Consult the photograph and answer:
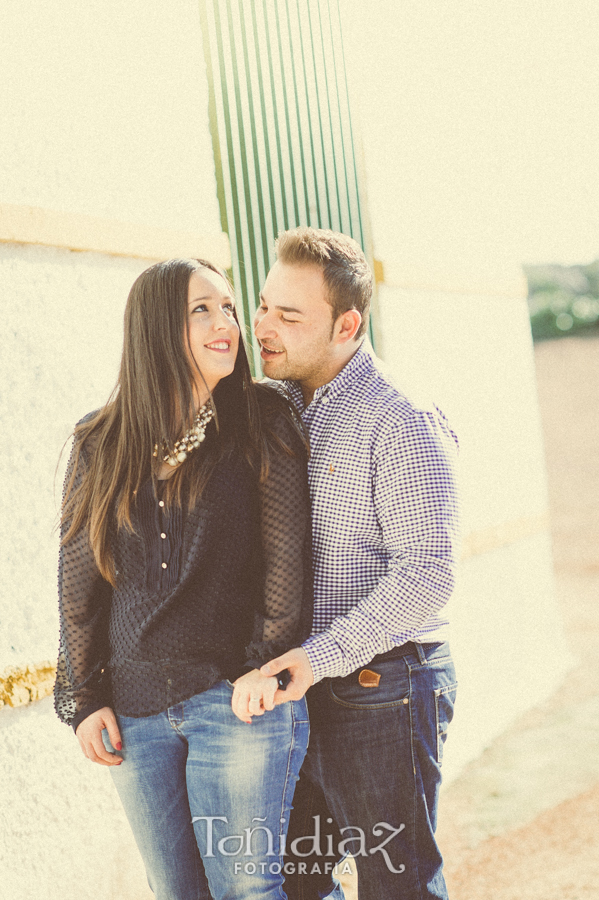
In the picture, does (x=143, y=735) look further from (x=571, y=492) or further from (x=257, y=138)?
(x=571, y=492)

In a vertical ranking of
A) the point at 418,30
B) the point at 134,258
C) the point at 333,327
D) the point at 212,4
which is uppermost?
the point at 418,30

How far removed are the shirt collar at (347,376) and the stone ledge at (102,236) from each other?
1080 millimetres

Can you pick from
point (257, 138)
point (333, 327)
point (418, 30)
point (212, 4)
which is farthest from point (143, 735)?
point (418, 30)

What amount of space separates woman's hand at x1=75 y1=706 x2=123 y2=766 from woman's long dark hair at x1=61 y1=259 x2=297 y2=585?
34 cm

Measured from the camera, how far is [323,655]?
2.20m

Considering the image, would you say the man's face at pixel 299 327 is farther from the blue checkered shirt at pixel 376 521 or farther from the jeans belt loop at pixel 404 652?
the jeans belt loop at pixel 404 652

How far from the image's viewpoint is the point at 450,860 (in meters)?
4.09

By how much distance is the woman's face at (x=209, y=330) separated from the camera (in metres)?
2.21

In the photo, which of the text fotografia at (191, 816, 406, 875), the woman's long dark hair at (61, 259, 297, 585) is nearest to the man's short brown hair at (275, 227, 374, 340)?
the woman's long dark hair at (61, 259, 297, 585)

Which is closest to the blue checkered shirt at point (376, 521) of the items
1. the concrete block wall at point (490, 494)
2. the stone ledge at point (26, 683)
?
the stone ledge at point (26, 683)

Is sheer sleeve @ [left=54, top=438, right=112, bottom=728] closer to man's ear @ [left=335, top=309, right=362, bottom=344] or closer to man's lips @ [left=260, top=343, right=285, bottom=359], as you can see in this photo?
man's lips @ [left=260, top=343, right=285, bottom=359]

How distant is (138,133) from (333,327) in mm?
1444

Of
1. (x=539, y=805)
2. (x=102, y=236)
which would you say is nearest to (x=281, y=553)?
(x=102, y=236)

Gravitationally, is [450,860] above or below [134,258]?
below
